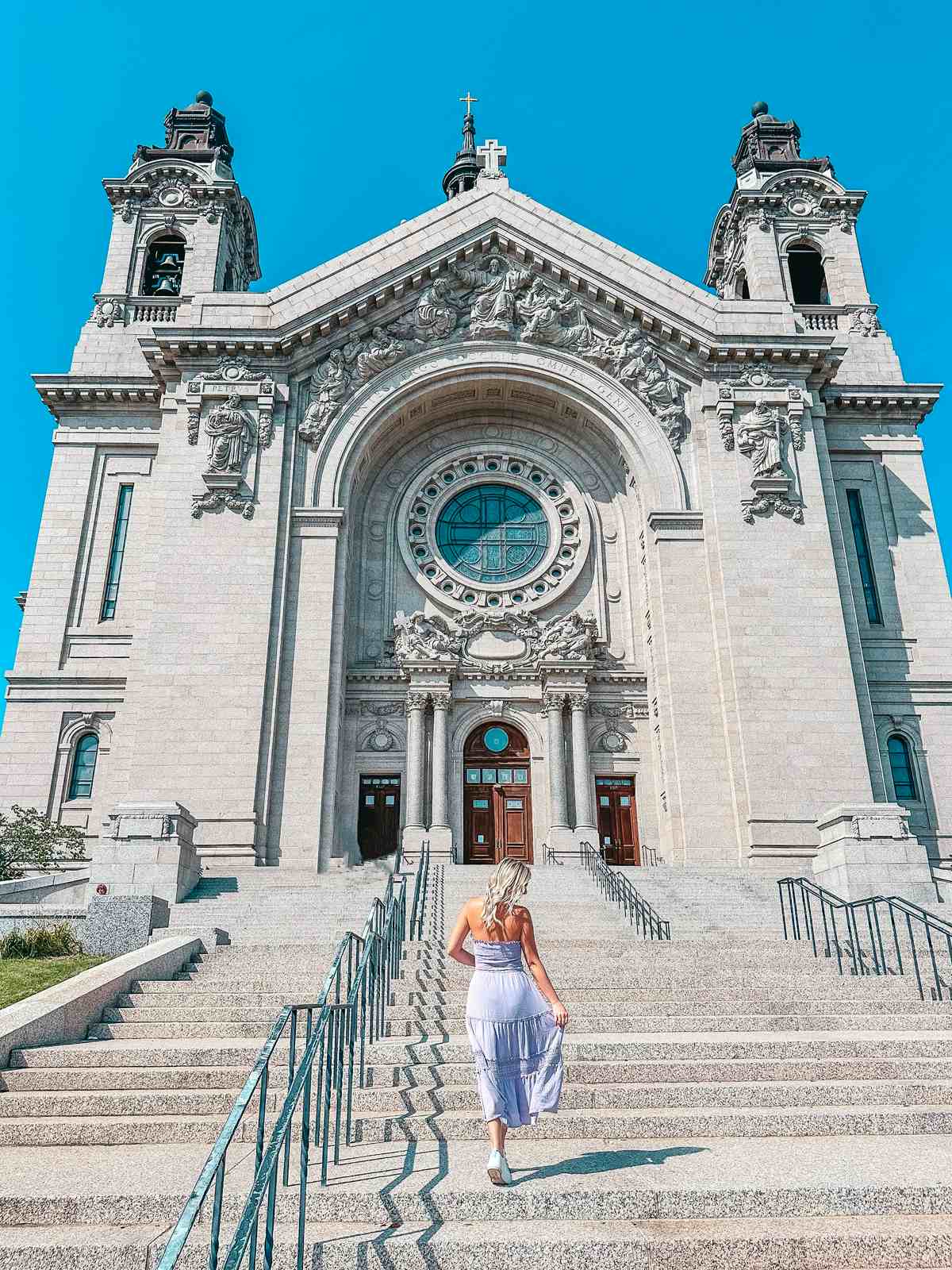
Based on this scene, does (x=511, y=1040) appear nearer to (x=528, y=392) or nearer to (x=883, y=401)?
(x=528, y=392)

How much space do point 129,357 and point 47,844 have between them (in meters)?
14.7

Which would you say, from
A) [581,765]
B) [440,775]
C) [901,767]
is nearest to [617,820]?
[581,765]

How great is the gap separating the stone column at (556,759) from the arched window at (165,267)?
18592 mm

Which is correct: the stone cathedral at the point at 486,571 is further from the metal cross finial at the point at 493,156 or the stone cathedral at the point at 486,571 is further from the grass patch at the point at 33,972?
the grass patch at the point at 33,972

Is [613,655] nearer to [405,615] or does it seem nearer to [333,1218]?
[405,615]

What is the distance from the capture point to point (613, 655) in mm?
26062

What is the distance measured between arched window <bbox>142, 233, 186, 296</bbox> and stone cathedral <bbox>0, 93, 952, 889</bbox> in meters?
2.77

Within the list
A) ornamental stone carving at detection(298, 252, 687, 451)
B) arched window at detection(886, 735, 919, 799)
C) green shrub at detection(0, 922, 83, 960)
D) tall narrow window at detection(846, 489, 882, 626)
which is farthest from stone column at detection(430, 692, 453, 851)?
tall narrow window at detection(846, 489, 882, 626)

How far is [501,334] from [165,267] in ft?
40.8

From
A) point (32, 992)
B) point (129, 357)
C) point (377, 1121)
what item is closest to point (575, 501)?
point (129, 357)

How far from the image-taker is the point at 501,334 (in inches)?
1067

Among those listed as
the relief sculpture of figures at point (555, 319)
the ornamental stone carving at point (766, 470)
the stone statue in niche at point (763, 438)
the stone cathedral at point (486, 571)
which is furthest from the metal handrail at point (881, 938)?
Answer: the relief sculpture of figures at point (555, 319)

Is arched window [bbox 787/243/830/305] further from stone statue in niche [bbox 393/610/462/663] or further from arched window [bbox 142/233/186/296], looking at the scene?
arched window [bbox 142/233/186/296]

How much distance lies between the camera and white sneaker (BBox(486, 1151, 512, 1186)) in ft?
19.1
